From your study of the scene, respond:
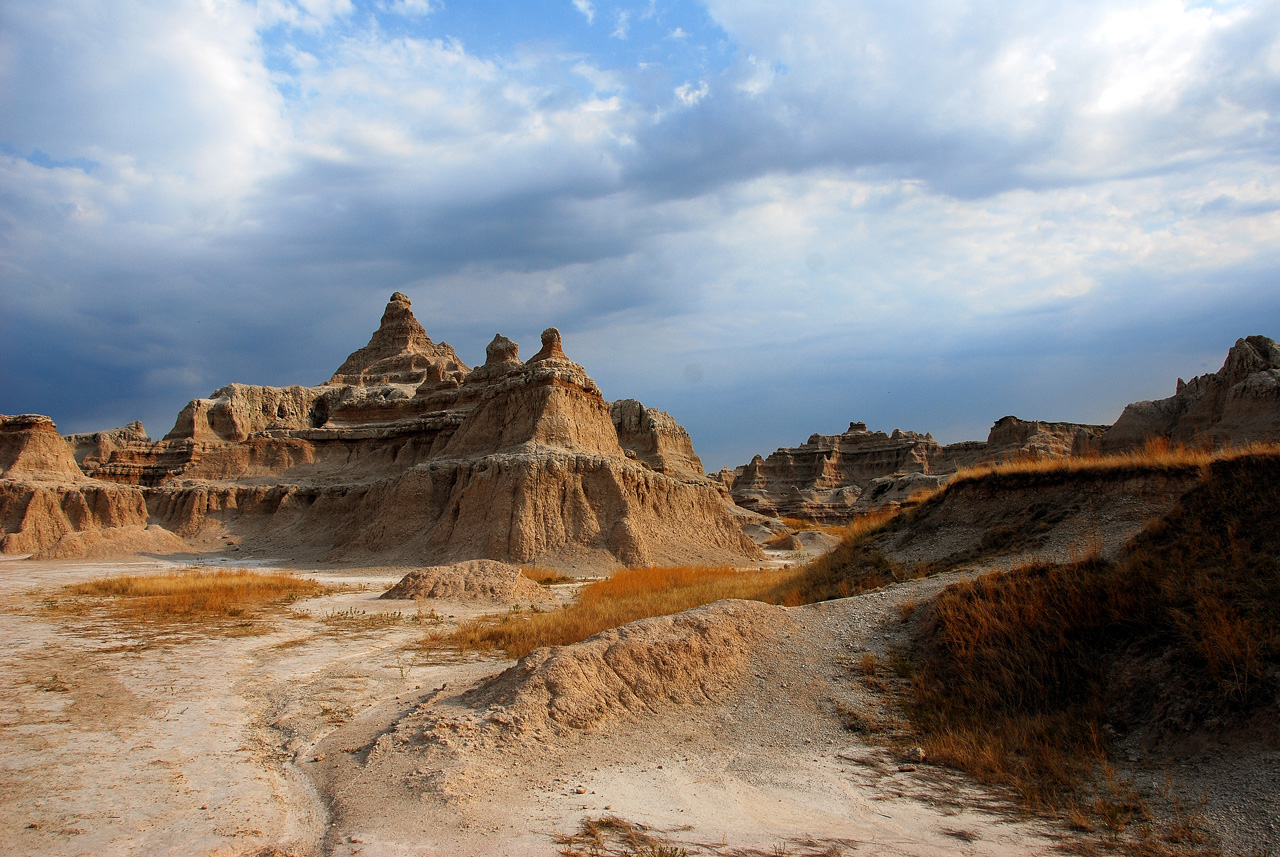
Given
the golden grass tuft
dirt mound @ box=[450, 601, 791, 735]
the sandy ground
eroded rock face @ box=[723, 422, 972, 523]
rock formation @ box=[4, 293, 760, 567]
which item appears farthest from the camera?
eroded rock face @ box=[723, 422, 972, 523]

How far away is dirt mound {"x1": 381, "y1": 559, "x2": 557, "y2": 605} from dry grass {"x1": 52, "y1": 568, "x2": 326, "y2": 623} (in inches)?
118

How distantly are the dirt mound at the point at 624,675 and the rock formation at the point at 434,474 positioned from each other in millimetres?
19666

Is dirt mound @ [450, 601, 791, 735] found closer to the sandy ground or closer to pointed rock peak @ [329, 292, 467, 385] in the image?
the sandy ground

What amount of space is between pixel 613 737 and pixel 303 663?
242 inches

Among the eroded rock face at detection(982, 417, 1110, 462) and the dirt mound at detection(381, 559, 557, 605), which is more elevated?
the eroded rock face at detection(982, 417, 1110, 462)

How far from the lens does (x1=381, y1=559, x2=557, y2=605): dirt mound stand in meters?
17.9

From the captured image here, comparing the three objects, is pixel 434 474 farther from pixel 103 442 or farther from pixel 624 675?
pixel 103 442

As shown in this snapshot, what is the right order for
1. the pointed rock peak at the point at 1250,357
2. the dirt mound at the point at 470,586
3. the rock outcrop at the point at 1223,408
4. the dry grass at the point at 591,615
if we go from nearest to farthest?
the dry grass at the point at 591,615, the dirt mound at the point at 470,586, the rock outcrop at the point at 1223,408, the pointed rock peak at the point at 1250,357

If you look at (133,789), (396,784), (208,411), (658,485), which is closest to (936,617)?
(396,784)

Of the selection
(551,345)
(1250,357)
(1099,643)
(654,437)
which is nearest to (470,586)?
(1099,643)

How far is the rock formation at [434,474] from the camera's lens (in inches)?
1157

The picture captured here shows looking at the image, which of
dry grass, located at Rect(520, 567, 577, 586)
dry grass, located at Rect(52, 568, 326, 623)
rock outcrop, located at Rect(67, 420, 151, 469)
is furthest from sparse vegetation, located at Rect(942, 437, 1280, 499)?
rock outcrop, located at Rect(67, 420, 151, 469)

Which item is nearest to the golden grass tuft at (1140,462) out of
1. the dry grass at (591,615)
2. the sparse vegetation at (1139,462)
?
the sparse vegetation at (1139,462)

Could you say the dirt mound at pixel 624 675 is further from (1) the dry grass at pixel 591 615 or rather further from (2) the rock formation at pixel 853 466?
(2) the rock formation at pixel 853 466
